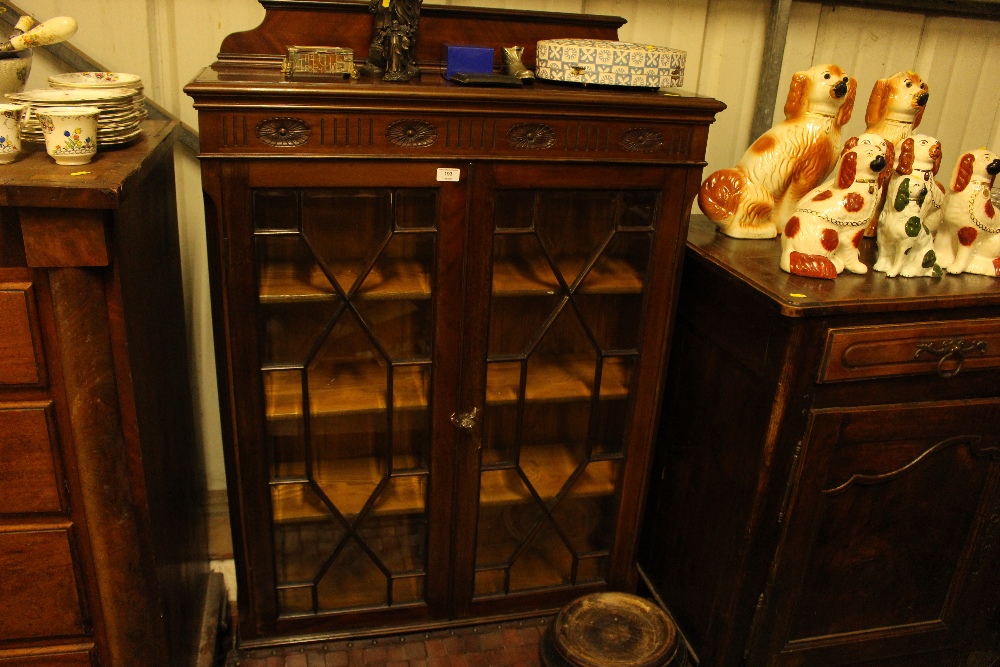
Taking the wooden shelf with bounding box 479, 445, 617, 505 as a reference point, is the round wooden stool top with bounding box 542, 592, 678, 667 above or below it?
below

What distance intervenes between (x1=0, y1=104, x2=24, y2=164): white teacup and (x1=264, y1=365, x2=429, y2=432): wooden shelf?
2.07 ft

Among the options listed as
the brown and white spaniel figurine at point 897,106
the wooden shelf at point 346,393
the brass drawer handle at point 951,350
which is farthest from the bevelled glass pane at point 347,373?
the brown and white spaniel figurine at point 897,106

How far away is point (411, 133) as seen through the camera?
1511 mm

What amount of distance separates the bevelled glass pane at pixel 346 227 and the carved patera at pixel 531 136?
0.89 feet

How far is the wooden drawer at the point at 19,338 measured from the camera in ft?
4.06

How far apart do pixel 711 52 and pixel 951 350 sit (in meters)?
1.03

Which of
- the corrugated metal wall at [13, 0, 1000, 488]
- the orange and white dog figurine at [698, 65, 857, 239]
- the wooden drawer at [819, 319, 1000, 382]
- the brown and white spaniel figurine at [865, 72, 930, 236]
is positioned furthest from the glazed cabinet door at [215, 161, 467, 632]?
the brown and white spaniel figurine at [865, 72, 930, 236]

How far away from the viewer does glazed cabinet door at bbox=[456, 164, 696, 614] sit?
1.66 metres

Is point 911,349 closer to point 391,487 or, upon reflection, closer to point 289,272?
point 391,487

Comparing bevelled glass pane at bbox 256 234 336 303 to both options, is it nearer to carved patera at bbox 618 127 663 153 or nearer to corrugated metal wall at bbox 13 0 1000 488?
corrugated metal wall at bbox 13 0 1000 488

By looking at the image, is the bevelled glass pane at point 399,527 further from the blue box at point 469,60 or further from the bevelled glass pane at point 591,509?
the blue box at point 469,60

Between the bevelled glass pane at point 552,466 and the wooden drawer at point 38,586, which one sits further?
the bevelled glass pane at point 552,466

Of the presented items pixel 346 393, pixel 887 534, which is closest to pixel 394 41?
pixel 346 393

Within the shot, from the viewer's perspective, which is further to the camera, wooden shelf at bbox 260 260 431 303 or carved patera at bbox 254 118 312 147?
wooden shelf at bbox 260 260 431 303
